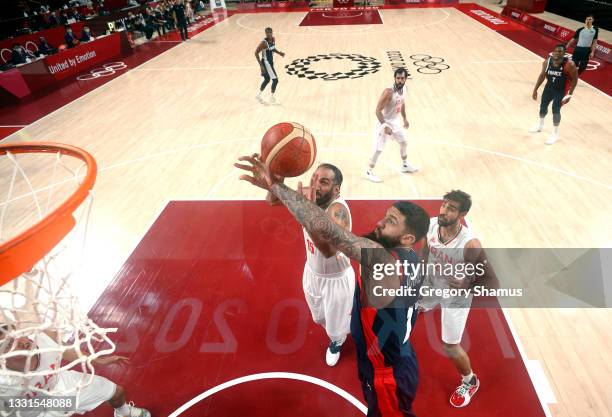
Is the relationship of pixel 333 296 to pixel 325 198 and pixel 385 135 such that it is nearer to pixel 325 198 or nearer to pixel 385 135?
pixel 325 198

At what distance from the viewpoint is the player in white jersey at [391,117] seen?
541 cm

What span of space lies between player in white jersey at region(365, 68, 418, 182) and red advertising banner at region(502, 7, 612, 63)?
393 inches

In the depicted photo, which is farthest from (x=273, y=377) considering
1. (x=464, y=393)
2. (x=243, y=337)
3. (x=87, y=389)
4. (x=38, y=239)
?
(x=38, y=239)

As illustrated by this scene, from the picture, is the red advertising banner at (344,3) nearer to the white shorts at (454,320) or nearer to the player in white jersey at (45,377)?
the white shorts at (454,320)

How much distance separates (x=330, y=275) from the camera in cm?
301

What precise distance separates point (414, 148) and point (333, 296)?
478cm

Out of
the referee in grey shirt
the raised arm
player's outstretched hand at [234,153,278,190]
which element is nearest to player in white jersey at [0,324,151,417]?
player's outstretched hand at [234,153,278,190]

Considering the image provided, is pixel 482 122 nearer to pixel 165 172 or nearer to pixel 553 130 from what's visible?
pixel 553 130

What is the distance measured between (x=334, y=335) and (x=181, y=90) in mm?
9460

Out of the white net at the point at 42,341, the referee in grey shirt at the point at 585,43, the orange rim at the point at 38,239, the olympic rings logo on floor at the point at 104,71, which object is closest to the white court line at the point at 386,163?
the white net at the point at 42,341

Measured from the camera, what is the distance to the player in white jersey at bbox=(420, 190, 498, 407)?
273cm

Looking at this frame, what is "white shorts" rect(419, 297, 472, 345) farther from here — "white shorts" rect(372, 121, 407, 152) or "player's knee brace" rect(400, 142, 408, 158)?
"player's knee brace" rect(400, 142, 408, 158)

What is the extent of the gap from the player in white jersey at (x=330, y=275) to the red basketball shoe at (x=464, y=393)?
3.25 feet

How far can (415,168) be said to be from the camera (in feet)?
20.7
